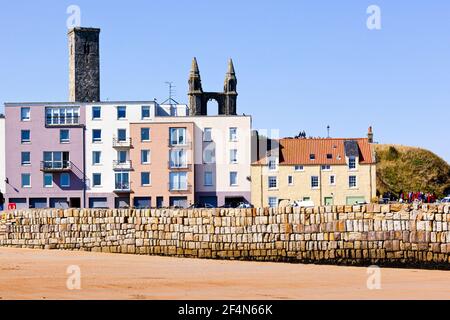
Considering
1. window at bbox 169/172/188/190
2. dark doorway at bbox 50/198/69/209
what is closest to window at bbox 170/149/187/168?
window at bbox 169/172/188/190

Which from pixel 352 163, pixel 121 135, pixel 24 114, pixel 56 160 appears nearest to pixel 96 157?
pixel 121 135

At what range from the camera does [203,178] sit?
3314 inches

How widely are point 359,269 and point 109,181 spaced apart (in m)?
60.9

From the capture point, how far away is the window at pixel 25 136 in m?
84.1

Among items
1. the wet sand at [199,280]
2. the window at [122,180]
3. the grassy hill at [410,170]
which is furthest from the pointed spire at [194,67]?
the wet sand at [199,280]

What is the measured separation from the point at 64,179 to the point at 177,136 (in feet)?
34.8

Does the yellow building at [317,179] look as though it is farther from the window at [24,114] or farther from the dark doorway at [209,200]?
the window at [24,114]

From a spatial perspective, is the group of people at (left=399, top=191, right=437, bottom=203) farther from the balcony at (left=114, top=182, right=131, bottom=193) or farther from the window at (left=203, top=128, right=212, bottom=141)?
the balcony at (left=114, top=182, right=131, bottom=193)

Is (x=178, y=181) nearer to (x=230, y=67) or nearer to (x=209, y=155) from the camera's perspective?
(x=209, y=155)

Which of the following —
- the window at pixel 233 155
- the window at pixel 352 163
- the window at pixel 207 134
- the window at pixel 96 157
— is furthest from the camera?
the window at pixel 96 157

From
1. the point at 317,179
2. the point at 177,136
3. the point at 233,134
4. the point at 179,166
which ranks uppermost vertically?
the point at 233,134

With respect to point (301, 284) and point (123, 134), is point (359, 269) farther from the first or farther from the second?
point (123, 134)

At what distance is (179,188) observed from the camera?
83125 mm
